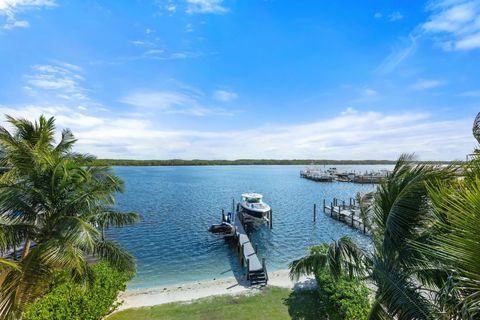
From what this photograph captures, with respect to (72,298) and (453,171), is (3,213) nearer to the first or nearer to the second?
(72,298)

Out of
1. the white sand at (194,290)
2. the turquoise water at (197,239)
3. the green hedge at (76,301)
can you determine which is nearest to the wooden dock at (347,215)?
the turquoise water at (197,239)

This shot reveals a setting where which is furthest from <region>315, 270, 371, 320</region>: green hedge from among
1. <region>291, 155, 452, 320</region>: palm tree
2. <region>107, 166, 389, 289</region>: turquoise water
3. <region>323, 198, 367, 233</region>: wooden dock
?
<region>323, 198, 367, 233</region>: wooden dock

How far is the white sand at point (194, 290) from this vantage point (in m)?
12.7

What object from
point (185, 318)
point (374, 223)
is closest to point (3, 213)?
point (185, 318)

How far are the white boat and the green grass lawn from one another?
57.5ft

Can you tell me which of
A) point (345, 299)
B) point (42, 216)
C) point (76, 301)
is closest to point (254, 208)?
point (345, 299)

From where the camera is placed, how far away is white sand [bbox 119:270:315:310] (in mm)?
12688

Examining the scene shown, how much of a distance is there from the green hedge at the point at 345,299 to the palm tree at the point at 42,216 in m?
7.07

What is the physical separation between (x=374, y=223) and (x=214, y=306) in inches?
324

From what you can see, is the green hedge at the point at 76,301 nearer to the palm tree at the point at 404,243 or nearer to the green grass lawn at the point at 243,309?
the green grass lawn at the point at 243,309

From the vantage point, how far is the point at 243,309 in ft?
36.9

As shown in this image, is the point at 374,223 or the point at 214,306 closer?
the point at 374,223

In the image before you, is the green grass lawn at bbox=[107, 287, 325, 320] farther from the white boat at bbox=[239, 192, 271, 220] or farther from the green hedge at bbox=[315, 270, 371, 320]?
the white boat at bbox=[239, 192, 271, 220]

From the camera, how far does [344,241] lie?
22.1ft
